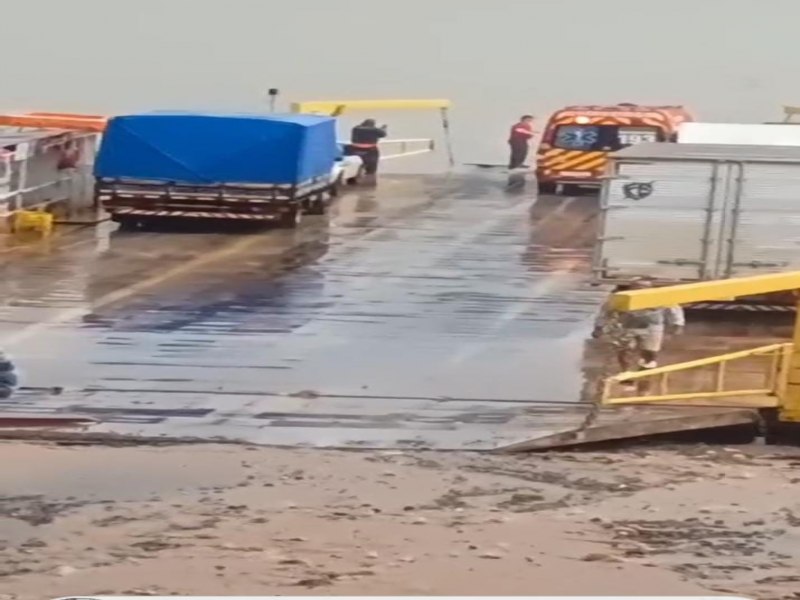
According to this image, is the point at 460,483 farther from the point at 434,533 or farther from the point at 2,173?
the point at 2,173

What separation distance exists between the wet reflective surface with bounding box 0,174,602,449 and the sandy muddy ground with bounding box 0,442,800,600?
0.94 m

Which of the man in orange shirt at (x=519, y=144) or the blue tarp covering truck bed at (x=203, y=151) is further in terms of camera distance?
the man in orange shirt at (x=519, y=144)

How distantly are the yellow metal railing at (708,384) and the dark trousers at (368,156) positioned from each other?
19.9 metres

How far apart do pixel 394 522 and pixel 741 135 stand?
1323 centimetres

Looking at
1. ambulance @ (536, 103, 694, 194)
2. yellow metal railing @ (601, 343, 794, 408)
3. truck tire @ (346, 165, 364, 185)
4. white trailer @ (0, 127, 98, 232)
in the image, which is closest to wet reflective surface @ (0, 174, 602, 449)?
yellow metal railing @ (601, 343, 794, 408)

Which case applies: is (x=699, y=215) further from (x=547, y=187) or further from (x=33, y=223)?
(x=547, y=187)

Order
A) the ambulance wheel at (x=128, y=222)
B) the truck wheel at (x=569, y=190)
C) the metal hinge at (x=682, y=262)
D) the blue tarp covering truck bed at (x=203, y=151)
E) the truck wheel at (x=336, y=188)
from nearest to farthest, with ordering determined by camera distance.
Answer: the metal hinge at (x=682, y=262)
the blue tarp covering truck bed at (x=203, y=151)
the ambulance wheel at (x=128, y=222)
the truck wheel at (x=336, y=188)
the truck wheel at (x=569, y=190)

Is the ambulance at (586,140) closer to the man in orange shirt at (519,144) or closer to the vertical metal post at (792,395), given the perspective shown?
the man in orange shirt at (519,144)

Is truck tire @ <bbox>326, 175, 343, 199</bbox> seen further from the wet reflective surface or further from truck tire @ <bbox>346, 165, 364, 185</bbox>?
the wet reflective surface

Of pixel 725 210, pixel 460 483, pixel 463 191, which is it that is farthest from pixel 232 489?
pixel 463 191

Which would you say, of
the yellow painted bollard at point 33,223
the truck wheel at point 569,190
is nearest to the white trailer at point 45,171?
the yellow painted bollard at point 33,223

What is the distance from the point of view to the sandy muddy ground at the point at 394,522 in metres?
7.86

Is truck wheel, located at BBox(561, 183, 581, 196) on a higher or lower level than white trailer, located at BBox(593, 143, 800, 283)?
lower

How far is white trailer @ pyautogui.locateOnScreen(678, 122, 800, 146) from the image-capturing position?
20781mm
